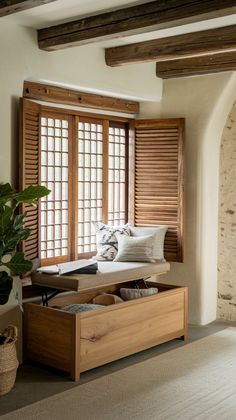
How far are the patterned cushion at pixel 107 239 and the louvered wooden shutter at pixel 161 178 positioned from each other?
50 cm

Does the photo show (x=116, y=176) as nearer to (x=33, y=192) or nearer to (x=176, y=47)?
(x=176, y=47)

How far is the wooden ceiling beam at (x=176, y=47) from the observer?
4.89 m

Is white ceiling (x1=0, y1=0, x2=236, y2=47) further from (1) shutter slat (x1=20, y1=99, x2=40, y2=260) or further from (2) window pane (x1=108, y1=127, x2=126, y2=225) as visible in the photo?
(2) window pane (x1=108, y1=127, x2=126, y2=225)

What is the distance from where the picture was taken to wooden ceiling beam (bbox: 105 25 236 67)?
4.89m

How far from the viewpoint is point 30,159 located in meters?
4.92

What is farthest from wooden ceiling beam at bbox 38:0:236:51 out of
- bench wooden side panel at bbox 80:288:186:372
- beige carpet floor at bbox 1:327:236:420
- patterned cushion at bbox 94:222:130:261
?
beige carpet floor at bbox 1:327:236:420

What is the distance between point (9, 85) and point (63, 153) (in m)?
1.11

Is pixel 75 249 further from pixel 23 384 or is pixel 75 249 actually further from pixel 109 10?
pixel 109 10

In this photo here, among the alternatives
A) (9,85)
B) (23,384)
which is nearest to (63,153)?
(9,85)

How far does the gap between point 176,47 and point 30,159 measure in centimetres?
168

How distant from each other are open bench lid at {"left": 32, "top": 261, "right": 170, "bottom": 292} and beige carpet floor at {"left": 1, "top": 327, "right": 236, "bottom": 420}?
2.45 ft

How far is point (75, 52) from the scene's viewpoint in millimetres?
5273

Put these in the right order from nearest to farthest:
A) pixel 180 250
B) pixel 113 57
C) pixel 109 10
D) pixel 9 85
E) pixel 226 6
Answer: pixel 226 6, pixel 109 10, pixel 9 85, pixel 113 57, pixel 180 250

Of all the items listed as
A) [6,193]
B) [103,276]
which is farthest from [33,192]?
[103,276]
